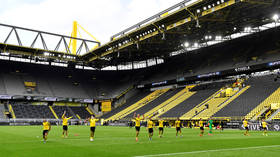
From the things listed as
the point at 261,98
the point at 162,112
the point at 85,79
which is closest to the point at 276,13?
the point at 261,98

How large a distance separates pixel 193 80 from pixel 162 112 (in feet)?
40.2

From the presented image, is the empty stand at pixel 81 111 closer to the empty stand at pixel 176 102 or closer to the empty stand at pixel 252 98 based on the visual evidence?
the empty stand at pixel 176 102

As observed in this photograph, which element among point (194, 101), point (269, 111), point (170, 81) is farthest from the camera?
point (170, 81)

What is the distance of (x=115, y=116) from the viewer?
6331 centimetres

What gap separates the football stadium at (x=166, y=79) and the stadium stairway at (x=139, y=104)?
1.46ft

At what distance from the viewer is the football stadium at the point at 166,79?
3544 centimetres

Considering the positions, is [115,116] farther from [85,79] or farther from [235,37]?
[235,37]

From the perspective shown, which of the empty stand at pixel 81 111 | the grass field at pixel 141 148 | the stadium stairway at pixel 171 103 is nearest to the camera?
the grass field at pixel 141 148

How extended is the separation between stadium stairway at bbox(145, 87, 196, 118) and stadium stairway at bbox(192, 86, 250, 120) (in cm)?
850

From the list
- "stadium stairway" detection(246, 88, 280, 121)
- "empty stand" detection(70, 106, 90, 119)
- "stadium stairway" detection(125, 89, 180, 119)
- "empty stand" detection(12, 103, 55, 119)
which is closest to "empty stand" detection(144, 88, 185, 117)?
"stadium stairway" detection(125, 89, 180, 119)

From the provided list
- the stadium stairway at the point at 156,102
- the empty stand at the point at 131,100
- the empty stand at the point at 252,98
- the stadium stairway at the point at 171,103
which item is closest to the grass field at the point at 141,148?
the empty stand at the point at 252,98

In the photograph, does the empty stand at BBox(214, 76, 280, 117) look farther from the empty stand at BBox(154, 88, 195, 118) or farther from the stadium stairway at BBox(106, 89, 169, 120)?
the stadium stairway at BBox(106, 89, 169, 120)

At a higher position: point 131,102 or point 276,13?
point 276,13

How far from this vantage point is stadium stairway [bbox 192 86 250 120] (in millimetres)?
42772
